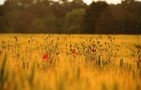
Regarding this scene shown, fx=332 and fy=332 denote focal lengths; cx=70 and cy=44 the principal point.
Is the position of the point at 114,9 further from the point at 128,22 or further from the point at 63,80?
the point at 63,80

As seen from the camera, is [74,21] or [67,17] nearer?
[74,21]

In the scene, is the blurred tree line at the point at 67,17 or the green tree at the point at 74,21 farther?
the green tree at the point at 74,21

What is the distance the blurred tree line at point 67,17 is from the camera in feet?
143

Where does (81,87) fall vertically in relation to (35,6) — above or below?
below

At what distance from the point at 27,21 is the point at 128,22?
1652 cm

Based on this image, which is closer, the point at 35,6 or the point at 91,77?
the point at 91,77

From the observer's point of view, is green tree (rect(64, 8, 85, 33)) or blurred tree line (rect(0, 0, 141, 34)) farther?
green tree (rect(64, 8, 85, 33))

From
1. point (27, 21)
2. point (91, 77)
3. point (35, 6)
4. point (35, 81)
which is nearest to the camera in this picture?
point (35, 81)

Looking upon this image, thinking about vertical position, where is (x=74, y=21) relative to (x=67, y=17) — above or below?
below

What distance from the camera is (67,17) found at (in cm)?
5212

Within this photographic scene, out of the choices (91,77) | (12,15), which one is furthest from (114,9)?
(91,77)

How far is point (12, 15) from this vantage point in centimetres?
5353

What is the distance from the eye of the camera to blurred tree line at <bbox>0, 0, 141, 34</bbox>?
143 feet

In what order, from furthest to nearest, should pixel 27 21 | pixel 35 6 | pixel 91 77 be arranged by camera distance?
1. pixel 35 6
2. pixel 27 21
3. pixel 91 77
